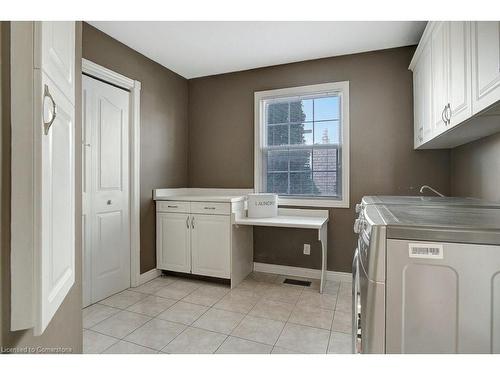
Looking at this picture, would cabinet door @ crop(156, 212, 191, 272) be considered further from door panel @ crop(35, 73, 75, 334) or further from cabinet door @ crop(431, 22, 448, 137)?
cabinet door @ crop(431, 22, 448, 137)

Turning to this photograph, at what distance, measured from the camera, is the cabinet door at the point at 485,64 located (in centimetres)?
108

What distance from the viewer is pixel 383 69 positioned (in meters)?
2.87

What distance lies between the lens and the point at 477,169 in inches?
83.4

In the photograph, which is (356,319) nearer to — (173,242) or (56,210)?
(56,210)

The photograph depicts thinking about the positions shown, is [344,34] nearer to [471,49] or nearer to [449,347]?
[471,49]

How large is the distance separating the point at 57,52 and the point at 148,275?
270 centimetres

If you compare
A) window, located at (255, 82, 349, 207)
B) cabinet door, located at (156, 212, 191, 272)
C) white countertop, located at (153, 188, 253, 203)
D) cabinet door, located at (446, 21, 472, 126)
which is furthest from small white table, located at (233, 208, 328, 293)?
cabinet door, located at (446, 21, 472, 126)

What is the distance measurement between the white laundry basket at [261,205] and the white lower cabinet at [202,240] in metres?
0.14

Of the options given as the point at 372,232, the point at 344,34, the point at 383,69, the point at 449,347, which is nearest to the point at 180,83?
the point at 344,34

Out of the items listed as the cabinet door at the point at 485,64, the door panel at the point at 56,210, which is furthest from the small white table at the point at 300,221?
the door panel at the point at 56,210

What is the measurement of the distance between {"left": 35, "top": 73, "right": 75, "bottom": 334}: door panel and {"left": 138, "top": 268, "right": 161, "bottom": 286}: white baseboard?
2.14 m

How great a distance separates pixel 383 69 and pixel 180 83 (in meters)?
2.46

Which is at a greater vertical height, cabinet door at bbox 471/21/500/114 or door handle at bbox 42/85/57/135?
cabinet door at bbox 471/21/500/114

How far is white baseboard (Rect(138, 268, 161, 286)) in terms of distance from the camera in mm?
2993
